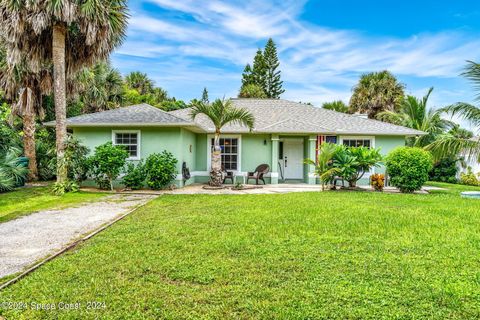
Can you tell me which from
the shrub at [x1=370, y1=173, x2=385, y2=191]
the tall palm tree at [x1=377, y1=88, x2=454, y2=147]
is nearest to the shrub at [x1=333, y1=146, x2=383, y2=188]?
the shrub at [x1=370, y1=173, x2=385, y2=191]

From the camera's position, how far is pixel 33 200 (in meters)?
10.3


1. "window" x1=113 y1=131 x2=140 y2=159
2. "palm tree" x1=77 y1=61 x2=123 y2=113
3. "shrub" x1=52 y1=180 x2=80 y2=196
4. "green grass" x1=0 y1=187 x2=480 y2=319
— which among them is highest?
"palm tree" x1=77 y1=61 x2=123 y2=113

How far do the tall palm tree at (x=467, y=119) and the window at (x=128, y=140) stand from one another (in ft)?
40.4

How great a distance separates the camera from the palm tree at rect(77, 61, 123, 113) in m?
19.6

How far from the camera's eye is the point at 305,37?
20.5 m

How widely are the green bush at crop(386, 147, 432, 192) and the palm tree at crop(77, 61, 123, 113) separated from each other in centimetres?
1672

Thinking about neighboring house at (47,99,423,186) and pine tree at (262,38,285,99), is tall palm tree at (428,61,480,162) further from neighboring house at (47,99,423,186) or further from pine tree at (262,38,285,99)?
pine tree at (262,38,285,99)

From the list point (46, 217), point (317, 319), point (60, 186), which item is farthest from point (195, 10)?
point (317, 319)

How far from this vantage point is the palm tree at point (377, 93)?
26375mm

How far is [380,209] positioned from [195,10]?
13699 mm

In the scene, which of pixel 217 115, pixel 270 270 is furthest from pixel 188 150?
pixel 270 270

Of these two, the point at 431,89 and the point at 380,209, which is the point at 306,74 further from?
the point at 380,209

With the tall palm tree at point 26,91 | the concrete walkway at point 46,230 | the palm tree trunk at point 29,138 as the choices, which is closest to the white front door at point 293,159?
the concrete walkway at point 46,230

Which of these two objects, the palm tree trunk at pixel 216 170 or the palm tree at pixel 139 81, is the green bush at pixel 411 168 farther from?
the palm tree at pixel 139 81
